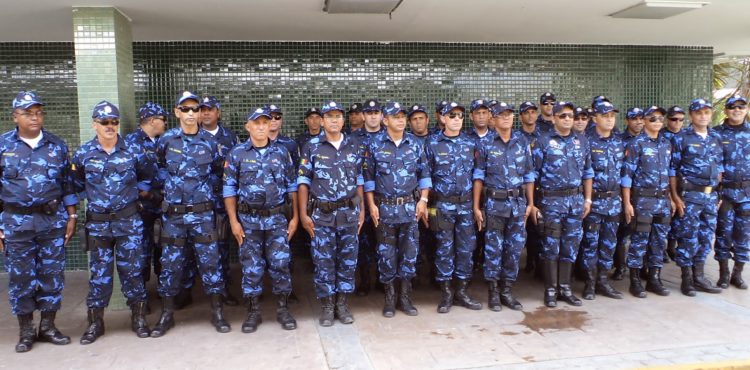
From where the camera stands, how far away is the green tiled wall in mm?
6566

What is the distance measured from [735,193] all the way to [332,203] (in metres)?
4.07

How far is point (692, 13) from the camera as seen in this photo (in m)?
5.79

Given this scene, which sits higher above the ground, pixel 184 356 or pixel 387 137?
pixel 387 137

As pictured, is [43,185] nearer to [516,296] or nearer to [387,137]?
[387,137]

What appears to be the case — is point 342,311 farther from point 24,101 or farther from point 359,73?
point 359,73

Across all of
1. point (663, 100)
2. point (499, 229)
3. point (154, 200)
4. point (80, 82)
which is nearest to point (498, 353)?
point (499, 229)

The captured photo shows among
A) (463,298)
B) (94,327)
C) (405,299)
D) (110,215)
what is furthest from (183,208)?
(463,298)

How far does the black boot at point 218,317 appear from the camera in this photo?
14.5 ft

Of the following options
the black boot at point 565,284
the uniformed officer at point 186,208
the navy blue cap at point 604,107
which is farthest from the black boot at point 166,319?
the navy blue cap at point 604,107

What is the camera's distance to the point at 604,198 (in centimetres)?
507

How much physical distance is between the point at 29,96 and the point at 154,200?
1.26 m

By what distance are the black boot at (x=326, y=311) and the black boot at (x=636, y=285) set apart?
3.03 metres

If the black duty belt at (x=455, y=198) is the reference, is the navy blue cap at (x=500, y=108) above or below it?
above

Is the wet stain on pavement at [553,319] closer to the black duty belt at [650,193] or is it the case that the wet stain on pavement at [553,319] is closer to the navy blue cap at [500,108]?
the black duty belt at [650,193]
